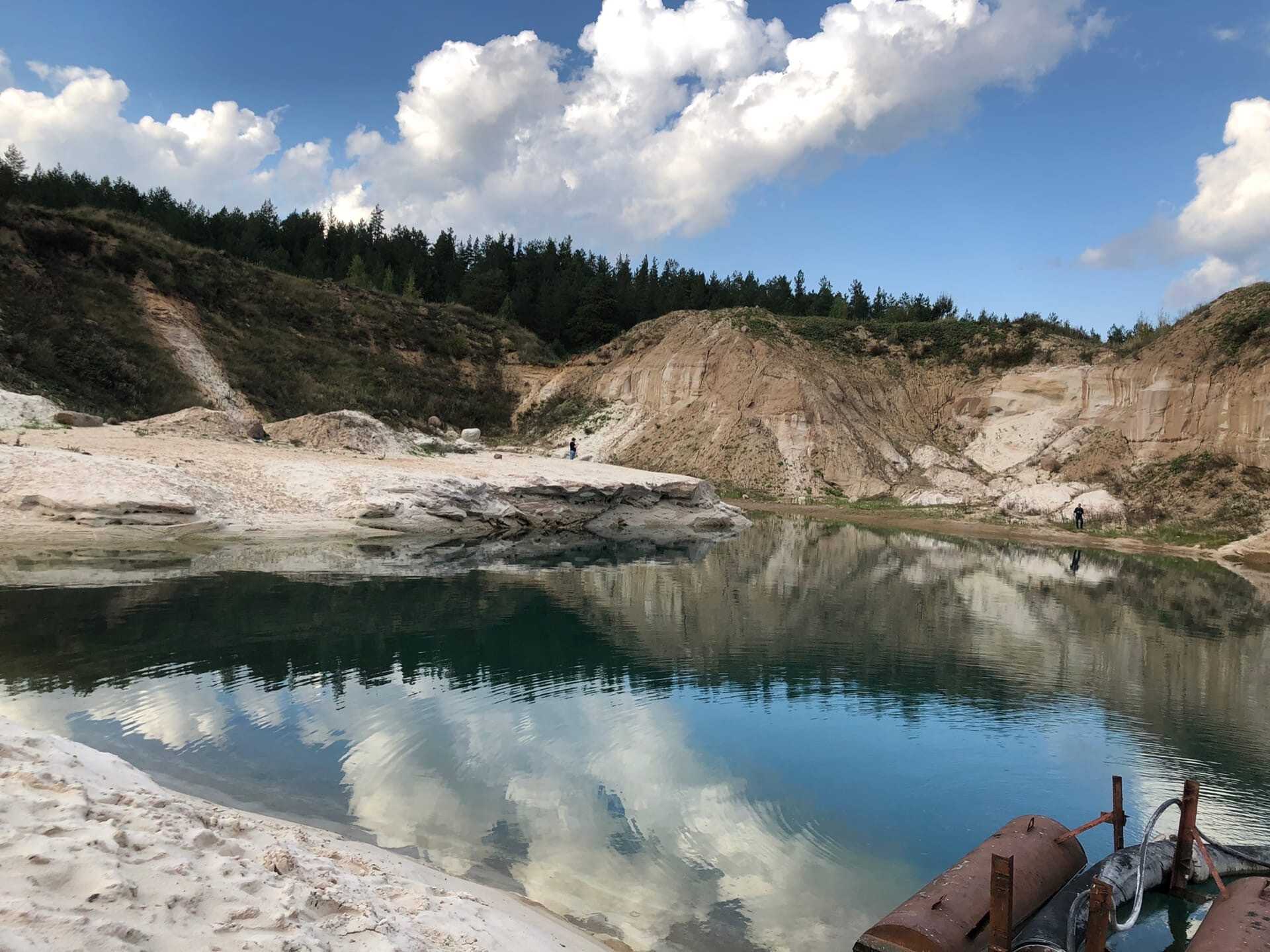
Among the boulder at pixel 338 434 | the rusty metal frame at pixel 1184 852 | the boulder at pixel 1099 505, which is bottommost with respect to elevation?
the rusty metal frame at pixel 1184 852

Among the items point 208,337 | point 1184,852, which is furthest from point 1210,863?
point 208,337

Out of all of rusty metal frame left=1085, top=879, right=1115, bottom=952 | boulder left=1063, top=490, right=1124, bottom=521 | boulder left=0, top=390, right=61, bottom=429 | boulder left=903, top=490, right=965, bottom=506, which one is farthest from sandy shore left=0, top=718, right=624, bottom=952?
boulder left=903, top=490, right=965, bottom=506

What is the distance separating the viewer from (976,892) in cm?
676

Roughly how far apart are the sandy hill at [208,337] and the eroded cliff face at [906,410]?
8066 mm

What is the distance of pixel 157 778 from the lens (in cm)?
847

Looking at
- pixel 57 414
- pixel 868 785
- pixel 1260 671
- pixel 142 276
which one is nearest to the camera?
pixel 868 785

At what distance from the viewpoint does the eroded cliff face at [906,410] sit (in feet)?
146

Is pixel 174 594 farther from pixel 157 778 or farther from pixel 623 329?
pixel 623 329

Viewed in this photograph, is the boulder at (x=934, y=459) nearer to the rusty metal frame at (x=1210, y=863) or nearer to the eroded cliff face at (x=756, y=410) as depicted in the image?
the eroded cliff face at (x=756, y=410)

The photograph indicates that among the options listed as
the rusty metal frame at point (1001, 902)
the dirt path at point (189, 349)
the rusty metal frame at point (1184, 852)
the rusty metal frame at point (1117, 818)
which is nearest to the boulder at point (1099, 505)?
the rusty metal frame at point (1117, 818)

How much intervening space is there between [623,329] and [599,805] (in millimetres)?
72196

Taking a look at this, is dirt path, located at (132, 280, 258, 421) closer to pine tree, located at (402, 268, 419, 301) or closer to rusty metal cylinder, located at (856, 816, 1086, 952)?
pine tree, located at (402, 268, 419, 301)

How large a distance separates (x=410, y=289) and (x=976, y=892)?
7504 cm

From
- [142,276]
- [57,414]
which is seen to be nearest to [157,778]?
[57,414]
